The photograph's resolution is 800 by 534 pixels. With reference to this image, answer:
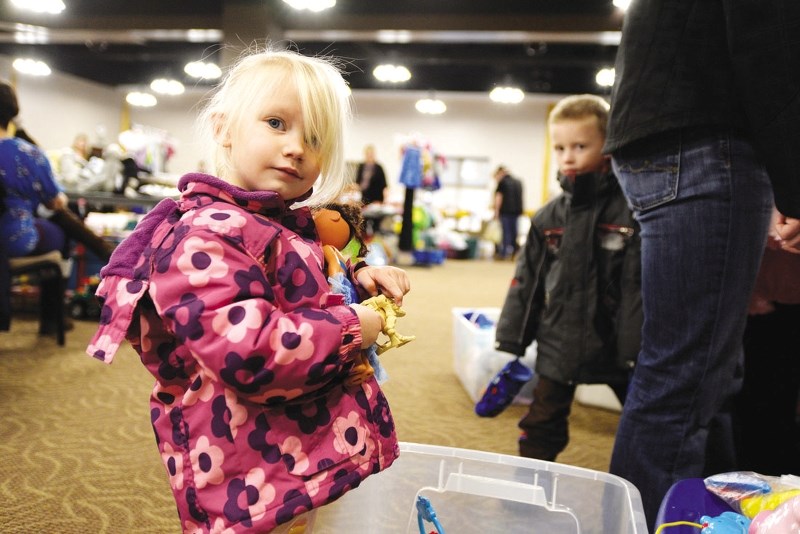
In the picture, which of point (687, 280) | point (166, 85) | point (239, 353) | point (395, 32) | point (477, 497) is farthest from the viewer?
point (166, 85)

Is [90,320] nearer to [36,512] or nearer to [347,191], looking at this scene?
[36,512]

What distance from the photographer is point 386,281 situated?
0.88 meters

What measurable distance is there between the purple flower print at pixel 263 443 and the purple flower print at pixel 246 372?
3.2 inches

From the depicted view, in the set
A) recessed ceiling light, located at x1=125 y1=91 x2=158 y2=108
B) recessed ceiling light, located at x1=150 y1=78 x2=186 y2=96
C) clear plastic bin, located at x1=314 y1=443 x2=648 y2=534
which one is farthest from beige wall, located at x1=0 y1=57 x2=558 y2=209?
clear plastic bin, located at x1=314 y1=443 x2=648 y2=534

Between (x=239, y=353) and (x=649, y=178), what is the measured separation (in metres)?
0.78

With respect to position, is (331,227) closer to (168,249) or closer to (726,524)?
(168,249)

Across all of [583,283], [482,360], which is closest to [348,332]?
[583,283]

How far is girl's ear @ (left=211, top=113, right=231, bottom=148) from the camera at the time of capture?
2.70 ft

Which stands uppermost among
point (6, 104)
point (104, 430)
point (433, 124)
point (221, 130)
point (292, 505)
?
point (433, 124)

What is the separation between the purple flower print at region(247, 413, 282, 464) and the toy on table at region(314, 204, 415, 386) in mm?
120

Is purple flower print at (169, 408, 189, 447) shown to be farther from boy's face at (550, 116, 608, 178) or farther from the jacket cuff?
boy's face at (550, 116, 608, 178)

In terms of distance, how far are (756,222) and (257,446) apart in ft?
2.86

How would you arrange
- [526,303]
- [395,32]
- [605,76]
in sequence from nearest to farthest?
[526,303], [395,32], [605,76]

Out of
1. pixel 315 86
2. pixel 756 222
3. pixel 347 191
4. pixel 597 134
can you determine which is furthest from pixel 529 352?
pixel 315 86
